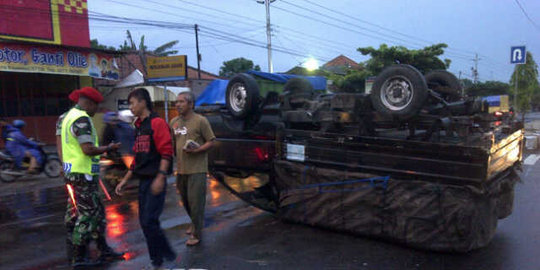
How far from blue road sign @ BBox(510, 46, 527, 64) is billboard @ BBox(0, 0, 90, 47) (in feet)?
54.1

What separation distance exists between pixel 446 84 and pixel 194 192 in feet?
11.8

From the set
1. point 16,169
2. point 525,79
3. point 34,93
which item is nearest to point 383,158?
point 16,169

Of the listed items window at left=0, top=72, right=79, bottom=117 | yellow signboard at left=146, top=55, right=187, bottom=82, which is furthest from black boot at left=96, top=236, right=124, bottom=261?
window at left=0, top=72, right=79, bottom=117

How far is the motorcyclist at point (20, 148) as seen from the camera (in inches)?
360

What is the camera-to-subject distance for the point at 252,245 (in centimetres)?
450

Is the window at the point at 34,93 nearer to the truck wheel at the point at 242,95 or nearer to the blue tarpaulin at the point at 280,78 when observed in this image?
the blue tarpaulin at the point at 280,78

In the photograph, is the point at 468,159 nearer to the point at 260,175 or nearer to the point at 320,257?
the point at 320,257

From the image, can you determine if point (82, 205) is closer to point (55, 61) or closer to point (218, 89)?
point (218, 89)

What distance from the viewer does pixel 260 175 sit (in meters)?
5.79

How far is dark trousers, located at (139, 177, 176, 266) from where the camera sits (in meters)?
3.54

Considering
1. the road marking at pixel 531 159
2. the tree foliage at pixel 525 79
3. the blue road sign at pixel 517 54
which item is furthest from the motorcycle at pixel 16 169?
the tree foliage at pixel 525 79

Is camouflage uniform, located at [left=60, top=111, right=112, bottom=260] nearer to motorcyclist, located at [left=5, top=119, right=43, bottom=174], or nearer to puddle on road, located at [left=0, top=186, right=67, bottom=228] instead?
puddle on road, located at [left=0, top=186, right=67, bottom=228]

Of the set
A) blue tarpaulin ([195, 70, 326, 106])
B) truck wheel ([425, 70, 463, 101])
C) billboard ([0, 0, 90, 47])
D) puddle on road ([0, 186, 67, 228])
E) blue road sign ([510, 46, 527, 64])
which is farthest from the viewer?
blue road sign ([510, 46, 527, 64])

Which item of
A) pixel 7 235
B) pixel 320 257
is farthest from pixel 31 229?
pixel 320 257
